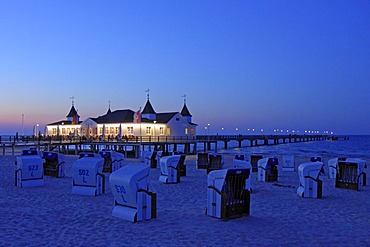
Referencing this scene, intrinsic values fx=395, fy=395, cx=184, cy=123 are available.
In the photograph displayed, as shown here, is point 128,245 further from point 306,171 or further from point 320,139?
point 320,139

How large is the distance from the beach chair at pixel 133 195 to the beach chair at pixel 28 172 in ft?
20.3

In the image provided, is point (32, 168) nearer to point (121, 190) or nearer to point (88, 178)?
point (88, 178)

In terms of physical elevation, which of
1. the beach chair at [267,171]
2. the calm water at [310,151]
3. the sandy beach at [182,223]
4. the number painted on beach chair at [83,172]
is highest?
the number painted on beach chair at [83,172]

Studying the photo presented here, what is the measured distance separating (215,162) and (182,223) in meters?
12.0

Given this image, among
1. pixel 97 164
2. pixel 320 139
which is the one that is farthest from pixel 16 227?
pixel 320 139

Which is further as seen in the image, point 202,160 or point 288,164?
point 202,160

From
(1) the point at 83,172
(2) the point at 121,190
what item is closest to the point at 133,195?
(2) the point at 121,190

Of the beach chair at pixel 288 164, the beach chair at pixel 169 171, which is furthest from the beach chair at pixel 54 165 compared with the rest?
the beach chair at pixel 288 164

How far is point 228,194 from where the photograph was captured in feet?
29.9

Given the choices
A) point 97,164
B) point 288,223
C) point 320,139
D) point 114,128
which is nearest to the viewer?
point 288,223

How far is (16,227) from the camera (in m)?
7.82

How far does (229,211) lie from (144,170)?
212cm

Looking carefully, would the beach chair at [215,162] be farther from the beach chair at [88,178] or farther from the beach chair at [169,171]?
the beach chair at [88,178]

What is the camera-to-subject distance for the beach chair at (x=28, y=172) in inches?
541
